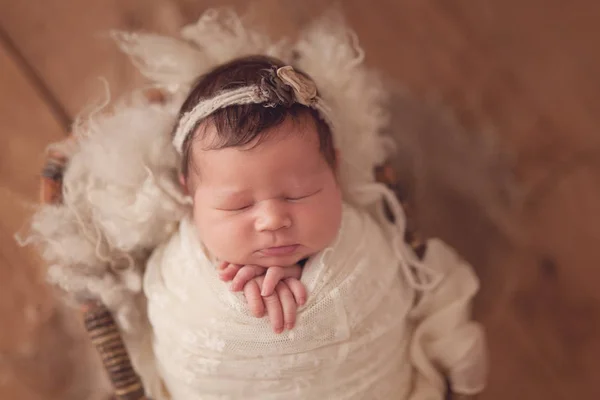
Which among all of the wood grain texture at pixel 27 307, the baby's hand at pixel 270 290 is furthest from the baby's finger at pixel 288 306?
the wood grain texture at pixel 27 307

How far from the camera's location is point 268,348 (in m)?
0.80

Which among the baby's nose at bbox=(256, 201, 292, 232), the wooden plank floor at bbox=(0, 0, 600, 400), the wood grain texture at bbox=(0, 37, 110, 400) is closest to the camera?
the baby's nose at bbox=(256, 201, 292, 232)

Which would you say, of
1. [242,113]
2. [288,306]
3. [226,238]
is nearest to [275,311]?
[288,306]

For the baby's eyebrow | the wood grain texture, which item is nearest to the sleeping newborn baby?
the baby's eyebrow

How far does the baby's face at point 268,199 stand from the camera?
30.9 inches

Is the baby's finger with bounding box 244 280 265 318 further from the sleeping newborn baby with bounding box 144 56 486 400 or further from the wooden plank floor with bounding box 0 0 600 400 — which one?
the wooden plank floor with bounding box 0 0 600 400

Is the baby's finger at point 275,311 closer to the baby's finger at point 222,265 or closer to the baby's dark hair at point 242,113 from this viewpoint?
the baby's finger at point 222,265

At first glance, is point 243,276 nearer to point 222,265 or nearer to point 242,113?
point 222,265

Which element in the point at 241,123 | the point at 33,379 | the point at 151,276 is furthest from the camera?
the point at 33,379

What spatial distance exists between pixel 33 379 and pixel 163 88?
2.02ft

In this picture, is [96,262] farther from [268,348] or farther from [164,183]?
[268,348]

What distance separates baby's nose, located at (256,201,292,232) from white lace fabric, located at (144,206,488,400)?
90 millimetres

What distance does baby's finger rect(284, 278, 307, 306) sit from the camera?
0.81 meters

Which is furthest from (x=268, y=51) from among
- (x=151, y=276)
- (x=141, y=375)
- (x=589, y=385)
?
(x=589, y=385)
